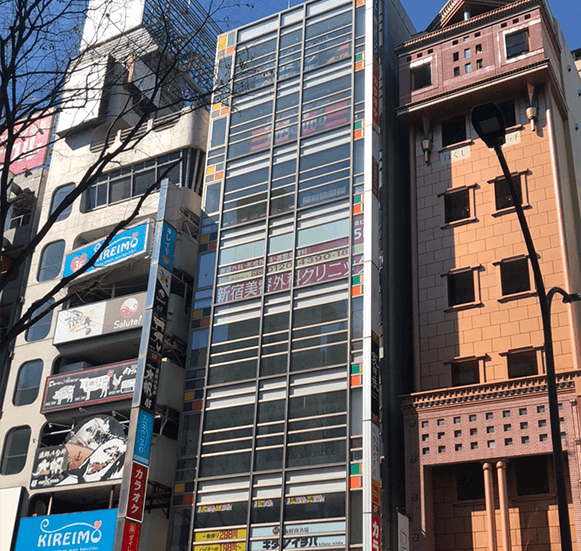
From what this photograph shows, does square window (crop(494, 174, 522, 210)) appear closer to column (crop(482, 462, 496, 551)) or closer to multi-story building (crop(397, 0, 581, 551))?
multi-story building (crop(397, 0, 581, 551))

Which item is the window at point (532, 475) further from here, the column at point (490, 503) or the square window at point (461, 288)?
the square window at point (461, 288)

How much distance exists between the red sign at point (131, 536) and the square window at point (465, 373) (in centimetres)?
1386

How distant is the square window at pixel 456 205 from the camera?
1427 inches

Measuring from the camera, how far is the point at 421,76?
39875 mm

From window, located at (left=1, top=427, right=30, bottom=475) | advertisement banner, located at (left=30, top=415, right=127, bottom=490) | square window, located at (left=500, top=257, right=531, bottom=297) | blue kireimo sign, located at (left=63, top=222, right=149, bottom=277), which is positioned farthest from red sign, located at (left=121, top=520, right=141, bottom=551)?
square window, located at (left=500, top=257, right=531, bottom=297)

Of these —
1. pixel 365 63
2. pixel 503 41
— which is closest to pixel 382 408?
pixel 365 63

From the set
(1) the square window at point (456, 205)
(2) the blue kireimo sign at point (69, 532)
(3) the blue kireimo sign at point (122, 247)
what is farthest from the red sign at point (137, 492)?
(1) the square window at point (456, 205)

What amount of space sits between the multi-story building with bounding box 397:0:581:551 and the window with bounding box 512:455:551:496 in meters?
0.04

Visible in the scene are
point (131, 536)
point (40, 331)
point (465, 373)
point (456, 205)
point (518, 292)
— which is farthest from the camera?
point (40, 331)

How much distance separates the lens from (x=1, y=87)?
10430mm

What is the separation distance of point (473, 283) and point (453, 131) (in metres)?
8.58

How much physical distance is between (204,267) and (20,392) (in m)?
11.6

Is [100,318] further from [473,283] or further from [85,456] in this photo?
[473,283]

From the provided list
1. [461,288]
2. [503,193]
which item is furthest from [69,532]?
[503,193]
